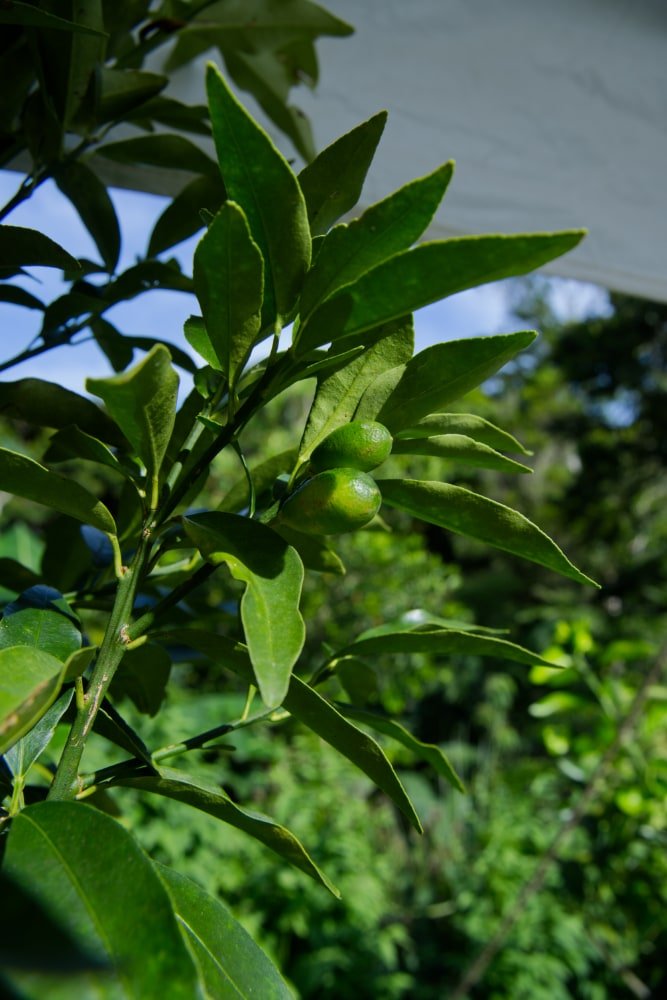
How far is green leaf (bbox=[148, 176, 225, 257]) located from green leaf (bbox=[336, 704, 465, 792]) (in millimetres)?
389

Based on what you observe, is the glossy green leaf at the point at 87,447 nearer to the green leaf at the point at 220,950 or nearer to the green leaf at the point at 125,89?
the green leaf at the point at 220,950

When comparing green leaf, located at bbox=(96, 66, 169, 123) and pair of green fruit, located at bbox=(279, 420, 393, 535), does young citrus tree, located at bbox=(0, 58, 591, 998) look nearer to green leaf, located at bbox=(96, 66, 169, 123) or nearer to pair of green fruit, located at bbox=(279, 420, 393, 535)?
pair of green fruit, located at bbox=(279, 420, 393, 535)

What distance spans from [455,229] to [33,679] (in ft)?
3.13

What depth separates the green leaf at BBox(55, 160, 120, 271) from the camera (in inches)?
27.0

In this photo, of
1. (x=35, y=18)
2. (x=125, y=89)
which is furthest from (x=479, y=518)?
(x=125, y=89)

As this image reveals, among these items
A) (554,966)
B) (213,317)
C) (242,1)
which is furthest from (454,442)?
(554,966)

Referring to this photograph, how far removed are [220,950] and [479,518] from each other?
22cm

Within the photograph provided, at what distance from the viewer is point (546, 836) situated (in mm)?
3092

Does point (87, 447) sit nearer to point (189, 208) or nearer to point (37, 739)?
point (37, 739)

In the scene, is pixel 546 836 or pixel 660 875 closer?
pixel 660 875

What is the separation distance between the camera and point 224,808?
0.38 metres

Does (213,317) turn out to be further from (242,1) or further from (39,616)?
(242,1)

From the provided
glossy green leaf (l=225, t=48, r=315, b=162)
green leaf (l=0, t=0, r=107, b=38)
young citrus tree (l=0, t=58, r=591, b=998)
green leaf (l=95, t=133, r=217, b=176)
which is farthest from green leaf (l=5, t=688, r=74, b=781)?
glossy green leaf (l=225, t=48, r=315, b=162)

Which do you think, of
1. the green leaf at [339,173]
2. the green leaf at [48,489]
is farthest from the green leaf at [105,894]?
the green leaf at [339,173]
